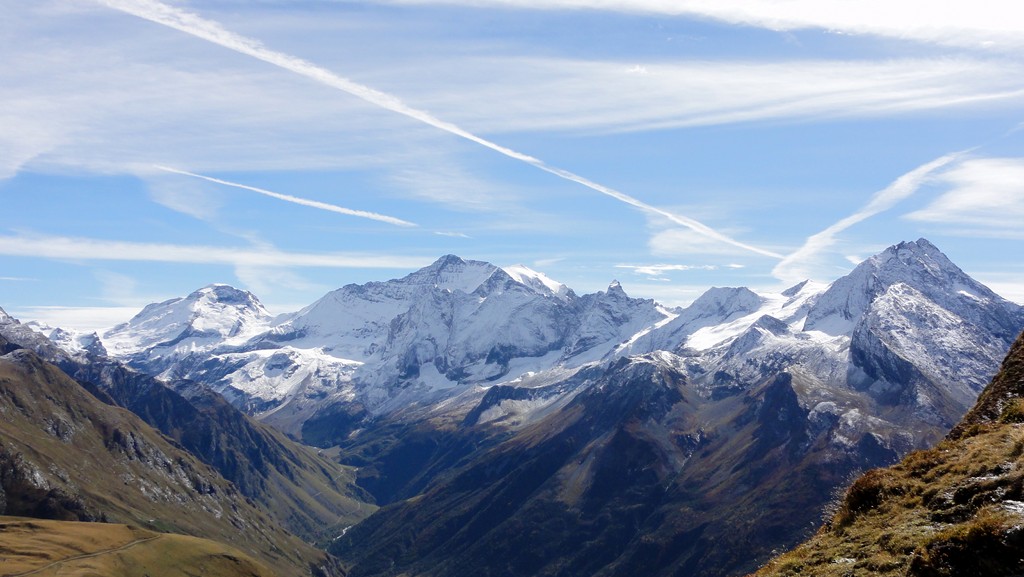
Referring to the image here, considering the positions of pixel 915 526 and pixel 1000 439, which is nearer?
pixel 915 526

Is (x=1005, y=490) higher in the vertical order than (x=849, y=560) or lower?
higher

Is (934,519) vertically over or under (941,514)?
under

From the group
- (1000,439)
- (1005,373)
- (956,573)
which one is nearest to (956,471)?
(1000,439)

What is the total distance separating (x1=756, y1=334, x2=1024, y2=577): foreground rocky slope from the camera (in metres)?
26.3

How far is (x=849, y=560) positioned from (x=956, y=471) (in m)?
6.70

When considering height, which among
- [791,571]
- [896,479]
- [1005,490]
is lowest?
[791,571]

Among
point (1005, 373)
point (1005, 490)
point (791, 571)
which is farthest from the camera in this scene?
point (1005, 373)

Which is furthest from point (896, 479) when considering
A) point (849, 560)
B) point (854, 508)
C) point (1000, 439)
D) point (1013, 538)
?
point (1013, 538)

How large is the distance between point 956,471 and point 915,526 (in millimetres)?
4209

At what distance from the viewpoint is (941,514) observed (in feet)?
103

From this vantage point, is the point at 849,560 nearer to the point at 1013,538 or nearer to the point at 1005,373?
the point at 1013,538

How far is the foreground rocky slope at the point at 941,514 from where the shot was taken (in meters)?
26.3

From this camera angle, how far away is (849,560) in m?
31.3

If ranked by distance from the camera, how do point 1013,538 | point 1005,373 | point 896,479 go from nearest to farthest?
point 1013,538, point 896,479, point 1005,373
